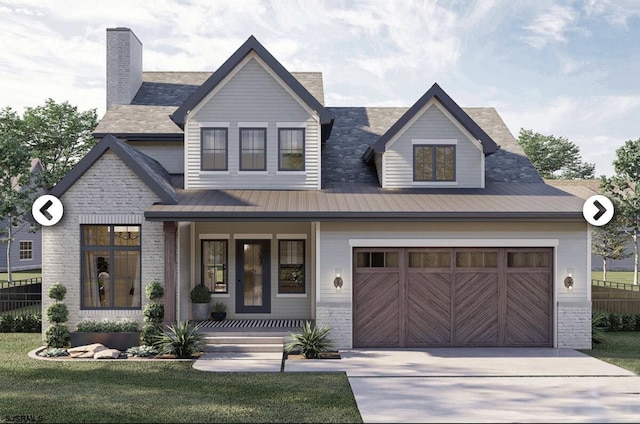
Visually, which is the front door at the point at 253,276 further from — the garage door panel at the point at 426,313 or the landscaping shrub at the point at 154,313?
the garage door panel at the point at 426,313

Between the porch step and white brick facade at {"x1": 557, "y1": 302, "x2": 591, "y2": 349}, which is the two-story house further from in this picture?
the porch step

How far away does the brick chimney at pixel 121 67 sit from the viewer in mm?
23094

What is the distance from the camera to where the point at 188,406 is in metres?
9.78

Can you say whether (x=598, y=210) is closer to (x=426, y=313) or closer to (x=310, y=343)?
(x=426, y=313)

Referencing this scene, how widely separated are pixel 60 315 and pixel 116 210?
10.8ft

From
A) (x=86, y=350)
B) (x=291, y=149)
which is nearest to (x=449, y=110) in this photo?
(x=291, y=149)

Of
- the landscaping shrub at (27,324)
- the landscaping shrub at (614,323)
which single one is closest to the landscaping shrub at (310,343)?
the landscaping shrub at (27,324)

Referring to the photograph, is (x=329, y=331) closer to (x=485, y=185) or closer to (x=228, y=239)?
(x=228, y=239)

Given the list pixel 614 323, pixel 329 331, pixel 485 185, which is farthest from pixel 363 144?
pixel 614 323

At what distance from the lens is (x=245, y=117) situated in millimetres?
17375

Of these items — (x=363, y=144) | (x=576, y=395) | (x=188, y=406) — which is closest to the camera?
(x=188, y=406)

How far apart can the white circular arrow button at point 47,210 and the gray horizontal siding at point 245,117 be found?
3.96 meters

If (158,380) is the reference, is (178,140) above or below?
above

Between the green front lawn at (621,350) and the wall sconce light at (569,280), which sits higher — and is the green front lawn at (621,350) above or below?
below
